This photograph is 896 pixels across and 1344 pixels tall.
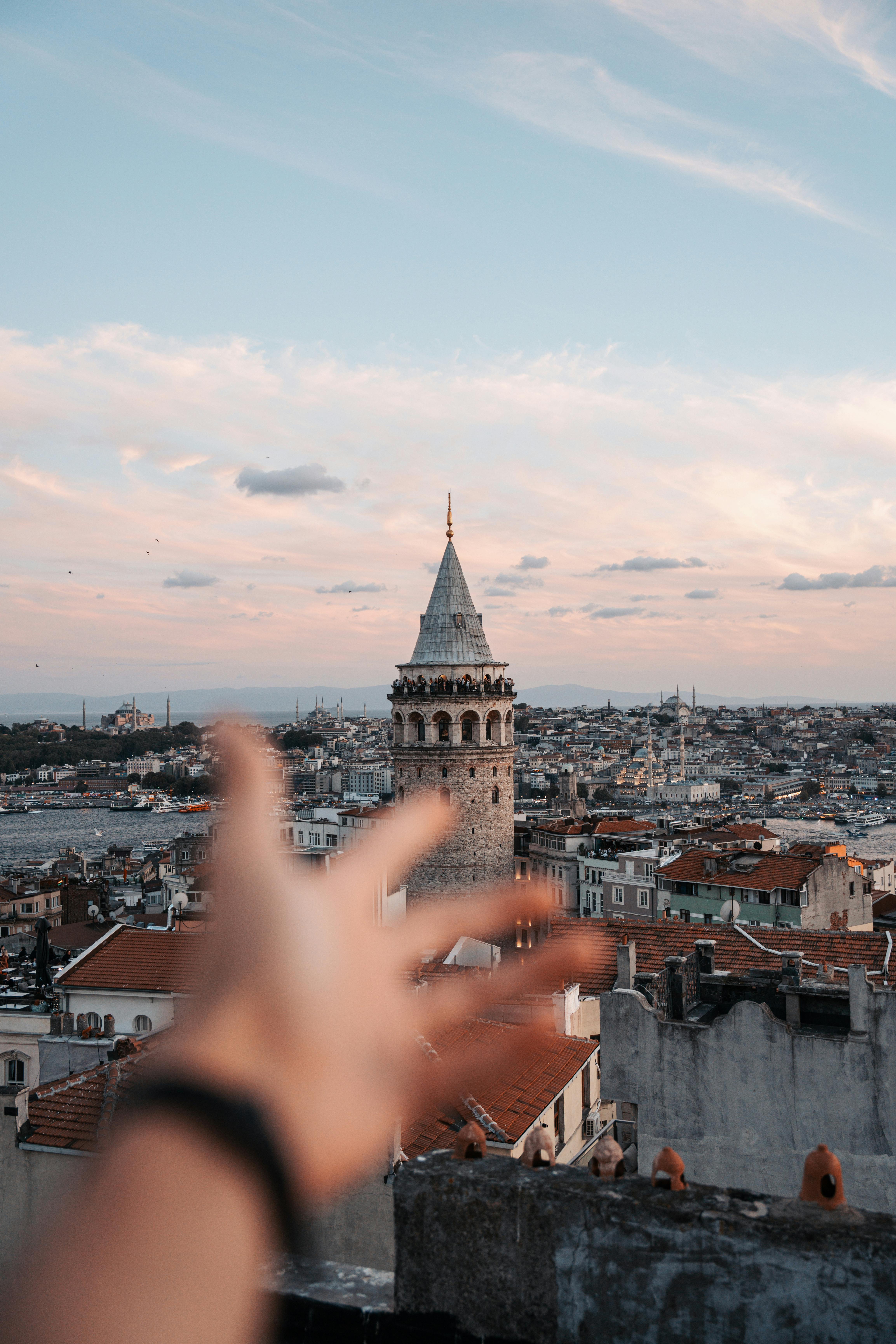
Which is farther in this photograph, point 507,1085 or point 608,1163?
point 507,1085

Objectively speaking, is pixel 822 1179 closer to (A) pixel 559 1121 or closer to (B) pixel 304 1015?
(B) pixel 304 1015

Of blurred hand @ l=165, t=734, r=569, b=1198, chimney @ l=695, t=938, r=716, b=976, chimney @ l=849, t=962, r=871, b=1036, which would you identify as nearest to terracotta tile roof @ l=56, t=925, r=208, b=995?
chimney @ l=695, t=938, r=716, b=976

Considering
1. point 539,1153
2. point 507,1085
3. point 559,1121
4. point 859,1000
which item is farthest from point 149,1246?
point 559,1121

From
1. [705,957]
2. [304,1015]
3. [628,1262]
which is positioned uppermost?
[628,1262]

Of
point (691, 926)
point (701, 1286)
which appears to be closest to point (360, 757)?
point (691, 926)

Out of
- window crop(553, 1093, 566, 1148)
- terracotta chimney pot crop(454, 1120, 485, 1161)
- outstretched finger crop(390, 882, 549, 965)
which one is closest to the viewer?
terracotta chimney pot crop(454, 1120, 485, 1161)

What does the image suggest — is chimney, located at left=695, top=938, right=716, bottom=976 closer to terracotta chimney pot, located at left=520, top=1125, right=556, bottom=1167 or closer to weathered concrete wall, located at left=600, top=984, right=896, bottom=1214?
weathered concrete wall, located at left=600, top=984, right=896, bottom=1214

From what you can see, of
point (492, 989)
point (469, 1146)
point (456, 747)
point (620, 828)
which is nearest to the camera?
point (469, 1146)
